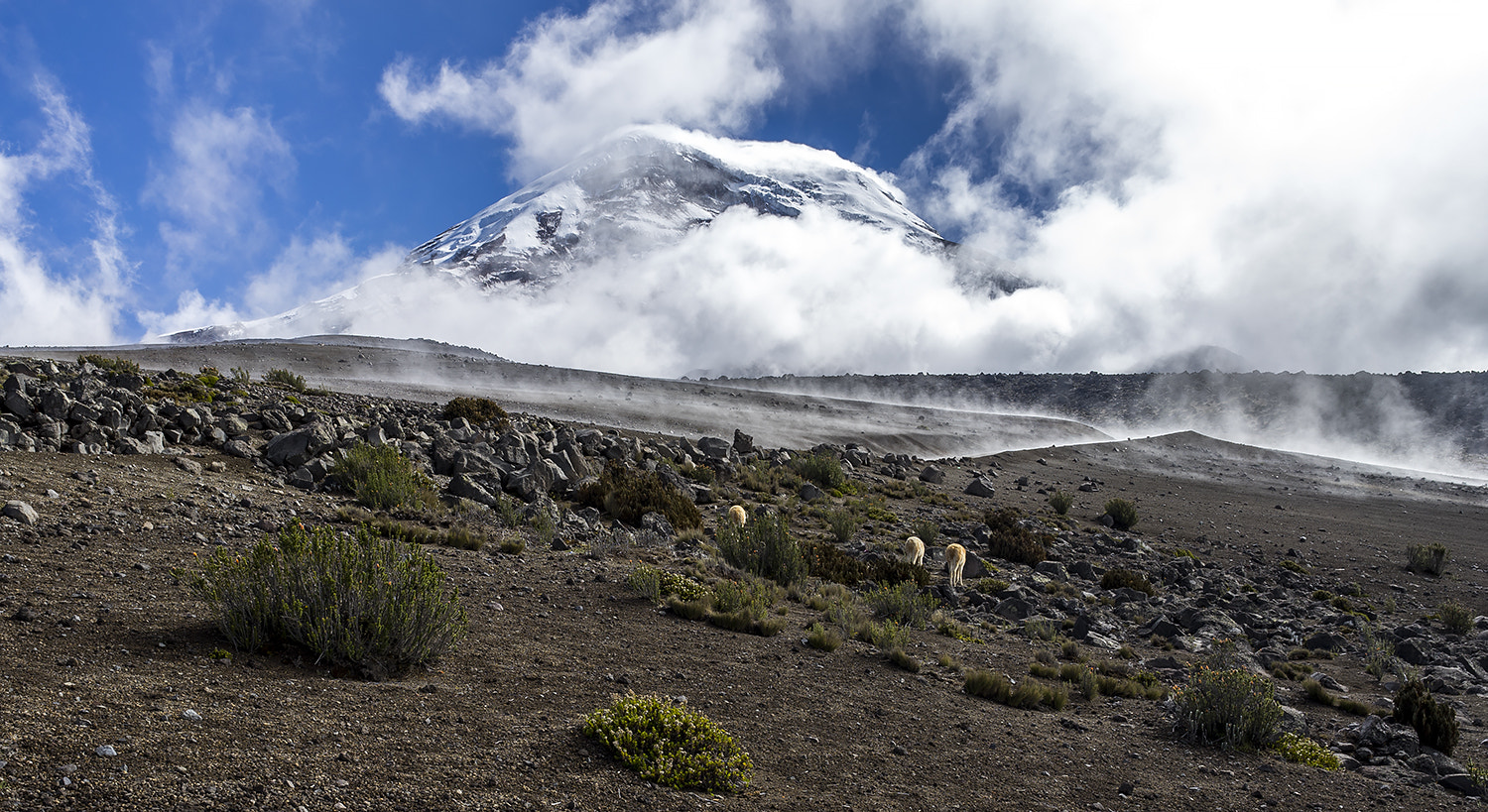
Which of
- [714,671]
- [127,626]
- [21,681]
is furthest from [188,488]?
[714,671]

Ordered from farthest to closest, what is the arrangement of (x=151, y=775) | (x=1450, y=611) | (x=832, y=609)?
(x=1450, y=611) → (x=832, y=609) → (x=151, y=775)

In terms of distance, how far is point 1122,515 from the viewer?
21.1m

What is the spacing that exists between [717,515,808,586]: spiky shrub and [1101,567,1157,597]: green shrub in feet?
20.4

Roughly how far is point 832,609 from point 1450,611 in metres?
10.7

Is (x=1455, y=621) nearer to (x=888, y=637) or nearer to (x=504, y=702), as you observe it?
(x=888, y=637)

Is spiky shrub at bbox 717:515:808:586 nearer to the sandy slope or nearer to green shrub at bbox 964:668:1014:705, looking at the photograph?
green shrub at bbox 964:668:1014:705

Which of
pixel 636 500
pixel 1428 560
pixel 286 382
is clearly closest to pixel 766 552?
pixel 636 500

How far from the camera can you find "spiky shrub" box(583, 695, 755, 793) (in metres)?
4.20

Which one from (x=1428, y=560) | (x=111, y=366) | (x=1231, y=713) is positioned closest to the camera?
(x=1231, y=713)

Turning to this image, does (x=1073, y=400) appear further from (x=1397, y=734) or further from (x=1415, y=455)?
(x=1397, y=734)

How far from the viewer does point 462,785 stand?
3646mm

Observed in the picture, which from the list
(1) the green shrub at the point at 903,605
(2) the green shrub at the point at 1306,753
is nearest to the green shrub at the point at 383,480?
(1) the green shrub at the point at 903,605

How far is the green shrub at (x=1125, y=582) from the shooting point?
42.8ft

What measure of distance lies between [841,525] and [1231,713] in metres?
8.96
